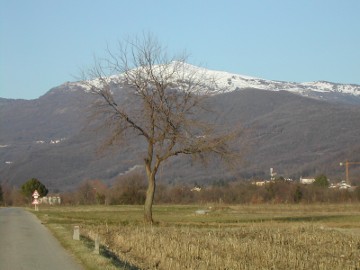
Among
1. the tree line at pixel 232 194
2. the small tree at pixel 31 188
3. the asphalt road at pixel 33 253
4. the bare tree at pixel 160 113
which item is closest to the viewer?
the asphalt road at pixel 33 253

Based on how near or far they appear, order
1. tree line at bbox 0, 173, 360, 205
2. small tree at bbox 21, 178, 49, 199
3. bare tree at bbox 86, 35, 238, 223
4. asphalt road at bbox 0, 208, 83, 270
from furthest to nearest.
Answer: small tree at bbox 21, 178, 49, 199, tree line at bbox 0, 173, 360, 205, bare tree at bbox 86, 35, 238, 223, asphalt road at bbox 0, 208, 83, 270

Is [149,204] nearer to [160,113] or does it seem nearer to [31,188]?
[160,113]

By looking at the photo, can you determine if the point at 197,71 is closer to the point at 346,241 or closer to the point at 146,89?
the point at 146,89

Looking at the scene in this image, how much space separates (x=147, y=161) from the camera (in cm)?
4366

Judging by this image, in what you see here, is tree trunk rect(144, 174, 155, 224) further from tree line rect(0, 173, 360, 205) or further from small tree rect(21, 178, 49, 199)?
small tree rect(21, 178, 49, 199)

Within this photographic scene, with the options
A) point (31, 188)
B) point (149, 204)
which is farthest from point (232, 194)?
point (149, 204)

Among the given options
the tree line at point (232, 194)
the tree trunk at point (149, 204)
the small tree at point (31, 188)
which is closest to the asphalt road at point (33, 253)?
the tree trunk at point (149, 204)

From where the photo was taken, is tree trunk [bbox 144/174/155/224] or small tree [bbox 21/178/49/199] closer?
tree trunk [bbox 144/174/155/224]

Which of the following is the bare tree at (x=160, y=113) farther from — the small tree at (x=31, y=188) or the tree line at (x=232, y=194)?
the small tree at (x=31, y=188)

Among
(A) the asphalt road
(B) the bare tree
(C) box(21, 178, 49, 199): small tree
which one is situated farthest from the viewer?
(C) box(21, 178, 49, 199): small tree

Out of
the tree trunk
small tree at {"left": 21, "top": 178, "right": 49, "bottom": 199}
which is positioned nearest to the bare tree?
the tree trunk

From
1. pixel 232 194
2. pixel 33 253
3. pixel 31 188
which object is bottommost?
pixel 33 253

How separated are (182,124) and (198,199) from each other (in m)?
65.5

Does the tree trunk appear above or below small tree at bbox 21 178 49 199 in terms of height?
below
